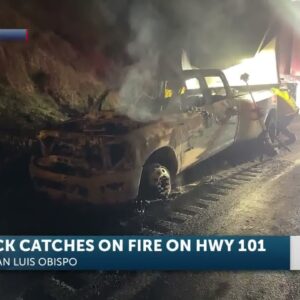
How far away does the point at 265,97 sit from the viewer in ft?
8.33

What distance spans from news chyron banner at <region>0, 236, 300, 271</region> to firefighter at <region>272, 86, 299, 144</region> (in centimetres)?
76

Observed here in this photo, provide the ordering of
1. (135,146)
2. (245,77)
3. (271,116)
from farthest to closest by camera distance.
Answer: (271,116) → (245,77) → (135,146)

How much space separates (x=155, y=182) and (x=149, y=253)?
1.50 ft

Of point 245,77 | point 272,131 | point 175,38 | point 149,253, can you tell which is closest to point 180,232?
point 149,253

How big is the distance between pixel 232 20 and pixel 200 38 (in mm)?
247

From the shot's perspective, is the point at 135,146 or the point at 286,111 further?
the point at 286,111

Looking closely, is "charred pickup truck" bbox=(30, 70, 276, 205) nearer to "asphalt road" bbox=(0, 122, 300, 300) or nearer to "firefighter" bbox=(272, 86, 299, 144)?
"asphalt road" bbox=(0, 122, 300, 300)

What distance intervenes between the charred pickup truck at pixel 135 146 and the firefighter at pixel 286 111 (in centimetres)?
29

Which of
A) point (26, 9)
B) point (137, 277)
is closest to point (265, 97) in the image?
point (137, 277)

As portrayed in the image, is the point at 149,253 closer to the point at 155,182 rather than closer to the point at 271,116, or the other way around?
the point at 155,182

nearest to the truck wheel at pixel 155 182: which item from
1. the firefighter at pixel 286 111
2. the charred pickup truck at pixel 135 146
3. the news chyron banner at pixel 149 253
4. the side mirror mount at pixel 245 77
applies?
the charred pickup truck at pixel 135 146

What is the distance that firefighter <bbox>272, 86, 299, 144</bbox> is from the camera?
259 centimetres

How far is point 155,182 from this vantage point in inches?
93.0

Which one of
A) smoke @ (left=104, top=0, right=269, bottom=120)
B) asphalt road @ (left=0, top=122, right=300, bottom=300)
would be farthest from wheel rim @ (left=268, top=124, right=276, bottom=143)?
smoke @ (left=104, top=0, right=269, bottom=120)
